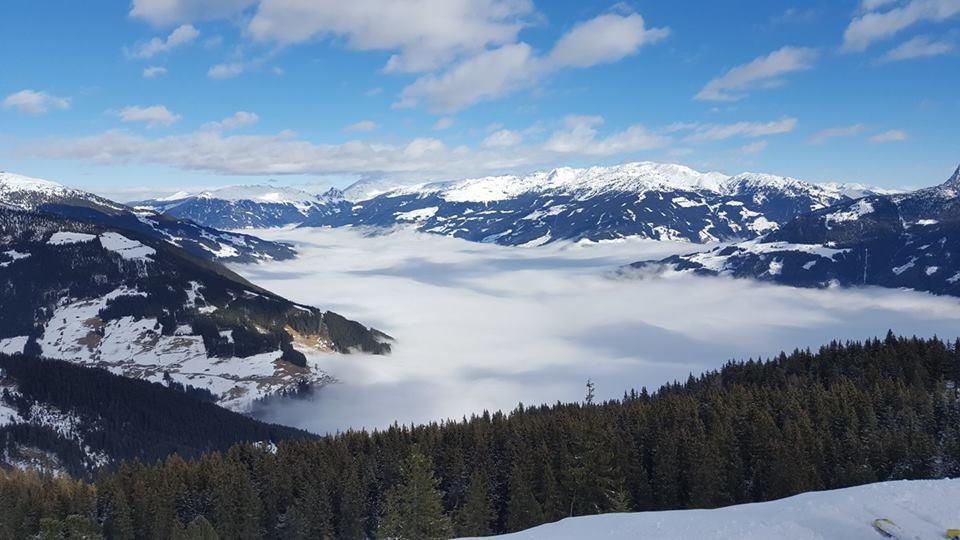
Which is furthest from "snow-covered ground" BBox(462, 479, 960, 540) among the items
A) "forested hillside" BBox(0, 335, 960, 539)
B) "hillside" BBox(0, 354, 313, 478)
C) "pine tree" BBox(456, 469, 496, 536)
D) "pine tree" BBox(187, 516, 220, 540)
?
"hillside" BBox(0, 354, 313, 478)

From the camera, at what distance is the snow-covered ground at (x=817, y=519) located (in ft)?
119

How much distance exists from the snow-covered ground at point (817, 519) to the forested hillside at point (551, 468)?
73.0 ft

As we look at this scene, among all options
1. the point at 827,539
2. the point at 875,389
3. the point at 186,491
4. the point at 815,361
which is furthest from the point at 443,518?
the point at 815,361

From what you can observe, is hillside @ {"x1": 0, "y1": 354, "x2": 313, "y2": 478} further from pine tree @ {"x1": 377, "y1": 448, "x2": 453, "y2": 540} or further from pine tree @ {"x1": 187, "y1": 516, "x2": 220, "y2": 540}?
pine tree @ {"x1": 377, "y1": 448, "x2": 453, "y2": 540}

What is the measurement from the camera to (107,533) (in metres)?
89.1

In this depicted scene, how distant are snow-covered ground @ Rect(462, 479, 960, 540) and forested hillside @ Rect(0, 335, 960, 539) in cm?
2226

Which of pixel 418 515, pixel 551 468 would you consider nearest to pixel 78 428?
pixel 551 468

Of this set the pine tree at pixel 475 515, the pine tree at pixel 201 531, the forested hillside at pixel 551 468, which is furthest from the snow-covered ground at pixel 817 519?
the pine tree at pixel 201 531

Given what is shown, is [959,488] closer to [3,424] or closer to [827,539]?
[827,539]

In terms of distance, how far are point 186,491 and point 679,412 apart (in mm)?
76513

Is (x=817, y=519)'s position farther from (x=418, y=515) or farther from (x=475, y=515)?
(x=475, y=515)

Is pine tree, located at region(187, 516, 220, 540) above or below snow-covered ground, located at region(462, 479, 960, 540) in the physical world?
below

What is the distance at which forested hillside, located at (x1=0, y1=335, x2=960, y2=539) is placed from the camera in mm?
79750

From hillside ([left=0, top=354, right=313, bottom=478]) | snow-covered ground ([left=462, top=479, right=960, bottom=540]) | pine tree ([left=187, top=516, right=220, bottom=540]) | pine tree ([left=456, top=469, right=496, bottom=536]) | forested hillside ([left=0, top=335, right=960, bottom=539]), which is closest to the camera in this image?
snow-covered ground ([left=462, top=479, right=960, bottom=540])
